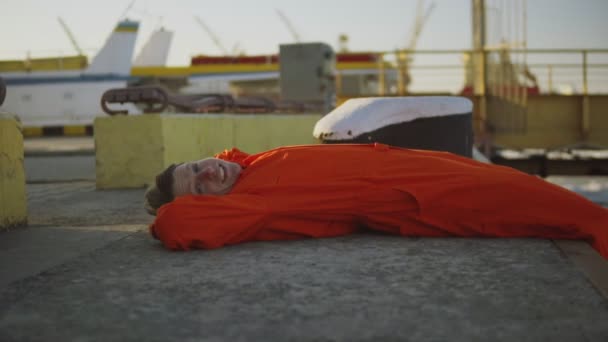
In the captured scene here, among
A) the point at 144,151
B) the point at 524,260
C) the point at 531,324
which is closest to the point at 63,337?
the point at 531,324

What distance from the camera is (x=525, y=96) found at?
550 inches

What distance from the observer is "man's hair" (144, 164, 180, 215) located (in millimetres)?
3430

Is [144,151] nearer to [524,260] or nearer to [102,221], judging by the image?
[102,221]

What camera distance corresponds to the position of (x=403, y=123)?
588 cm

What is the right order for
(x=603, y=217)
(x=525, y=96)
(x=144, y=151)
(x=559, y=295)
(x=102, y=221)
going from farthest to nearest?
(x=525, y=96)
(x=144, y=151)
(x=102, y=221)
(x=603, y=217)
(x=559, y=295)

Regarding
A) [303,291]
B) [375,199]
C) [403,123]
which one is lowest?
[303,291]

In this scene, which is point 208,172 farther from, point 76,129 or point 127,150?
point 76,129

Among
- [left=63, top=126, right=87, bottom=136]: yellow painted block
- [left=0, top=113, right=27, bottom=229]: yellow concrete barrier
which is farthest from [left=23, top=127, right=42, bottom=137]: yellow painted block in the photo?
[left=0, top=113, right=27, bottom=229]: yellow concrete barrier

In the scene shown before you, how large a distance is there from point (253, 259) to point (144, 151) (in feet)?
12.9

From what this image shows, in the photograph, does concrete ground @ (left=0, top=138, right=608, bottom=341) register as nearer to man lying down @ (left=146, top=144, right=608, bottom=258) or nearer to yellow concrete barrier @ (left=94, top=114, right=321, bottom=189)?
man lying down @ (left=146, top=144, right=608, bottom=258)

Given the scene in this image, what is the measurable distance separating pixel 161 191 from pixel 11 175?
114 cm

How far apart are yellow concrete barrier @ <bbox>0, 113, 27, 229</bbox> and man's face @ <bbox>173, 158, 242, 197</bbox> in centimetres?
122

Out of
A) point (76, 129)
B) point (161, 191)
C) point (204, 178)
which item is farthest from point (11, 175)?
point (76, 129)

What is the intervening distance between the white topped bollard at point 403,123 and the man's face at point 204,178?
228cm
